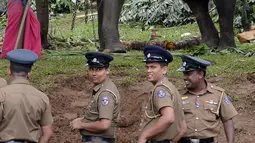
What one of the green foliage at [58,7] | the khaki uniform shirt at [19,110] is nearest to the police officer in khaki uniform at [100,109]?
the khaki uniform shirt at [19,110]

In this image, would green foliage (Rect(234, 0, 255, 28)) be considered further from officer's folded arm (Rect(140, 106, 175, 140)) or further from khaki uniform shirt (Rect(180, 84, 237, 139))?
officer's folded arm (Rect(140, 106, 175, 140))

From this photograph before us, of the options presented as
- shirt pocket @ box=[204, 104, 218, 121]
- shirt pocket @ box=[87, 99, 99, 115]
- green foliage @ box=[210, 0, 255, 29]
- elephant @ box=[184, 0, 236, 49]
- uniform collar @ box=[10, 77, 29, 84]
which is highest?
uniform collar @ box=[10, 77, 29, 84]

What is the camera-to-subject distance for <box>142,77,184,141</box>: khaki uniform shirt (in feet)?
17.9

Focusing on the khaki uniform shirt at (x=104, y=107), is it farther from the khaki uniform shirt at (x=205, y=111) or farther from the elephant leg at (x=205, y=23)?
the elephant leg at (x=205, y=23)

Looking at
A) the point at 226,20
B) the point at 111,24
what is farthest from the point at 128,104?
the point at 226,20

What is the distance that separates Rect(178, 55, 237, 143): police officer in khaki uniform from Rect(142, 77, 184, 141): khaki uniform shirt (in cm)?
39

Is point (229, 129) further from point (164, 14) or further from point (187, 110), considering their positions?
point (164, 14)

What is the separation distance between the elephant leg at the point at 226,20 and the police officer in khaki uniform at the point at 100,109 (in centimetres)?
652

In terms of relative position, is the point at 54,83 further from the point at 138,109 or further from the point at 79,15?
the point at 79,15

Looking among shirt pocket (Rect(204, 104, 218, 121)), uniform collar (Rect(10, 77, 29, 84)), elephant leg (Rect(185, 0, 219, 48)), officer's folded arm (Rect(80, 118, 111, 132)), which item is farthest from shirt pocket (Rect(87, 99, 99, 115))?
elephant leg (Rect(185, 0, 219, 48))

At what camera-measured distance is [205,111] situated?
6098mm

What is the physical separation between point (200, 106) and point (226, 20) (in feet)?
20.7

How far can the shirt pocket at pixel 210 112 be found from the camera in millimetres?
6091

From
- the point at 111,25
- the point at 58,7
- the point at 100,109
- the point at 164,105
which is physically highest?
the point at 164,105
